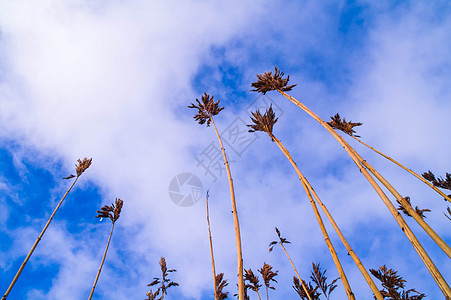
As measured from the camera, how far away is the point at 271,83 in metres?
5.89

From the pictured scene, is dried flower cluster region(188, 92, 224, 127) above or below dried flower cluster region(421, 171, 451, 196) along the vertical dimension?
above

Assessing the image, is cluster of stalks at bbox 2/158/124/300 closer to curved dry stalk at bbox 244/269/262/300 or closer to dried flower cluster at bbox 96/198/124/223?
dried flower cluster at bbox 96/198/124/223

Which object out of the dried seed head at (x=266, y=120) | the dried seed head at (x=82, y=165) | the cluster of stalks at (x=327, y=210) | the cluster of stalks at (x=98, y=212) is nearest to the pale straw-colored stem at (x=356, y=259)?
the cluster of stalks at (x=327, y=210)

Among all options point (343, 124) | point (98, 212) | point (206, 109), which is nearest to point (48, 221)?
point (98, 212)

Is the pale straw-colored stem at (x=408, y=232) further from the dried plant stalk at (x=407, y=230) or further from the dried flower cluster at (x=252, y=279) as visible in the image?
the dried flower cluster at (x=252, y=279)

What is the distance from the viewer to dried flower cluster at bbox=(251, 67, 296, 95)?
18.8 ft

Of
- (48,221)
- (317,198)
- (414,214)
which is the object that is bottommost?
(414,214)

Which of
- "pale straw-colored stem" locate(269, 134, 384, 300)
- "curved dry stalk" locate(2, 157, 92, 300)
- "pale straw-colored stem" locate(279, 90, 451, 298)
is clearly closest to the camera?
"pale straw-colored stem" locate(279, 90, 451, 298)

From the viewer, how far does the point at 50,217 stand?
18.9 ft

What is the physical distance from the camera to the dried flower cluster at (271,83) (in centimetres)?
573

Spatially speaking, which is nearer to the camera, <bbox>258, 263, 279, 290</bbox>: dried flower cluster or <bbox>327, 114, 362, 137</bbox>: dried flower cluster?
<bbox>327, 114, 362, 137</bbox>: dried flower cluster

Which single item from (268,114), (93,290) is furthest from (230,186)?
(93,290)

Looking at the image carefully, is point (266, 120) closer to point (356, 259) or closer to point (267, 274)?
point (356, 259)

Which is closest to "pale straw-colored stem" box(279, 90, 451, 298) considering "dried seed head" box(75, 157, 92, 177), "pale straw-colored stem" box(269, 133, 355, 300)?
"pale straw-colored stem" box(269, 133, 355, 300)
